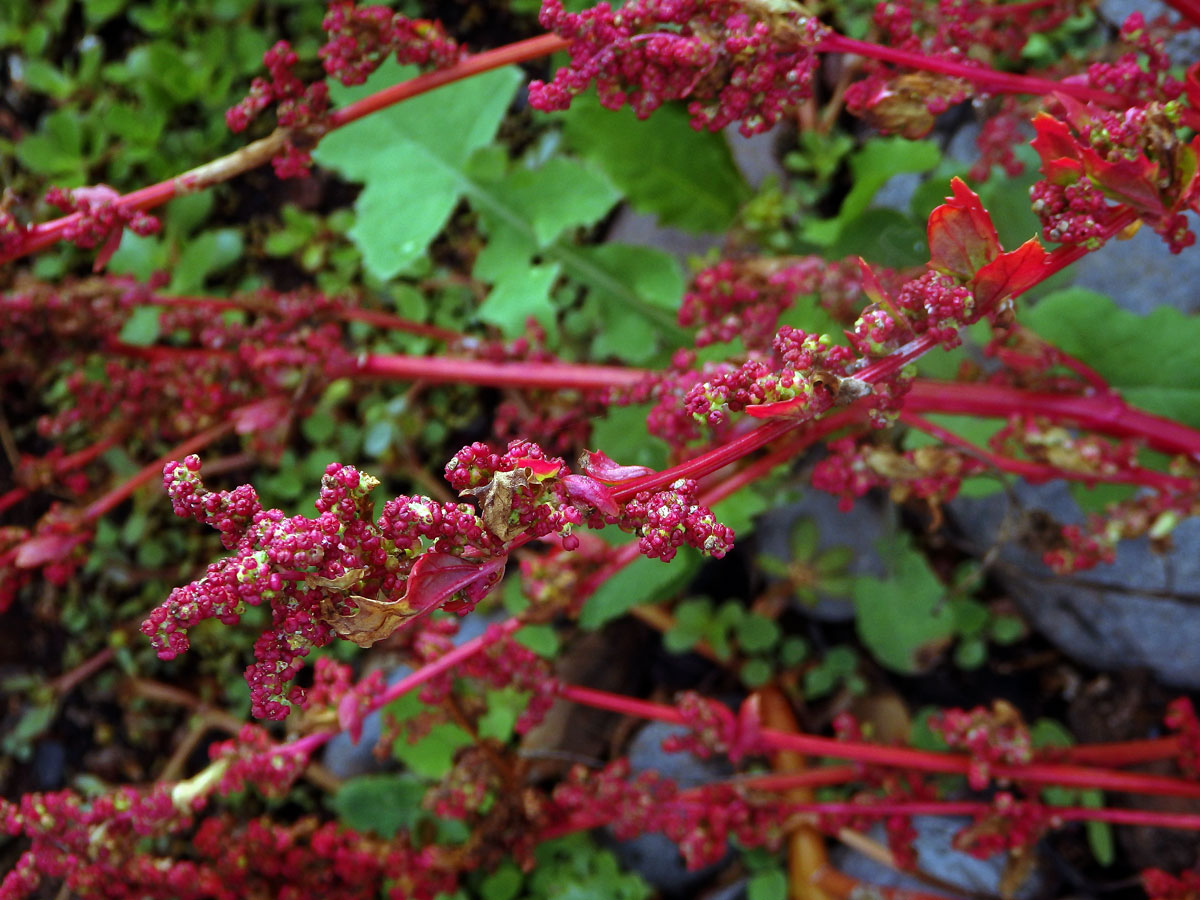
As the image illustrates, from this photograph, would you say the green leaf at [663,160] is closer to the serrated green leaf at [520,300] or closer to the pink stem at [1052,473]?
the serrated green leaf at [520,300]

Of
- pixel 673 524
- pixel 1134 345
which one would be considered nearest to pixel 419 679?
pixel 673 524

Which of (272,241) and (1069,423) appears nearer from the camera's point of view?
(1069,423)

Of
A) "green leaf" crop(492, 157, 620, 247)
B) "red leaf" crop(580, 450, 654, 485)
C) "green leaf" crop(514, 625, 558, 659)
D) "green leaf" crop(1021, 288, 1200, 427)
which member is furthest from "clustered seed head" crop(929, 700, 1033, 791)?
"green leaf" crop(492, 157, 620, 247)

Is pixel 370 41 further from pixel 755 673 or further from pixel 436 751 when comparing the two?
pixel 755 673

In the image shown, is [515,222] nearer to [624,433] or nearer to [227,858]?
[624,433]

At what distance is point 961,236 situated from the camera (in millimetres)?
951

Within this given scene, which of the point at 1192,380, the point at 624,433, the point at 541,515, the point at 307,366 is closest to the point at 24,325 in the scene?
the point at 307,366

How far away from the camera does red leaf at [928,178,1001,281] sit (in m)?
0.94

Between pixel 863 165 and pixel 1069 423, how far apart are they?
853mm

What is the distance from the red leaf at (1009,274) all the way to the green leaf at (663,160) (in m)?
1.40

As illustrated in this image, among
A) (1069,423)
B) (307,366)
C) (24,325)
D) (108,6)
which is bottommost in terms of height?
(1069,423)

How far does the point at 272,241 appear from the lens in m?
2.69

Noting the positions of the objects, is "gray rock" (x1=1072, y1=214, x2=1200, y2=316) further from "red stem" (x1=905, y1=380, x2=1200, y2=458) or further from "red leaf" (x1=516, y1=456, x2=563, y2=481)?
"red leaf" (x1=516, y1=456, x2=563, y2=481)

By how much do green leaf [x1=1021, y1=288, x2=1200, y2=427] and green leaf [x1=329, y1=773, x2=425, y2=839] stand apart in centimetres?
170
